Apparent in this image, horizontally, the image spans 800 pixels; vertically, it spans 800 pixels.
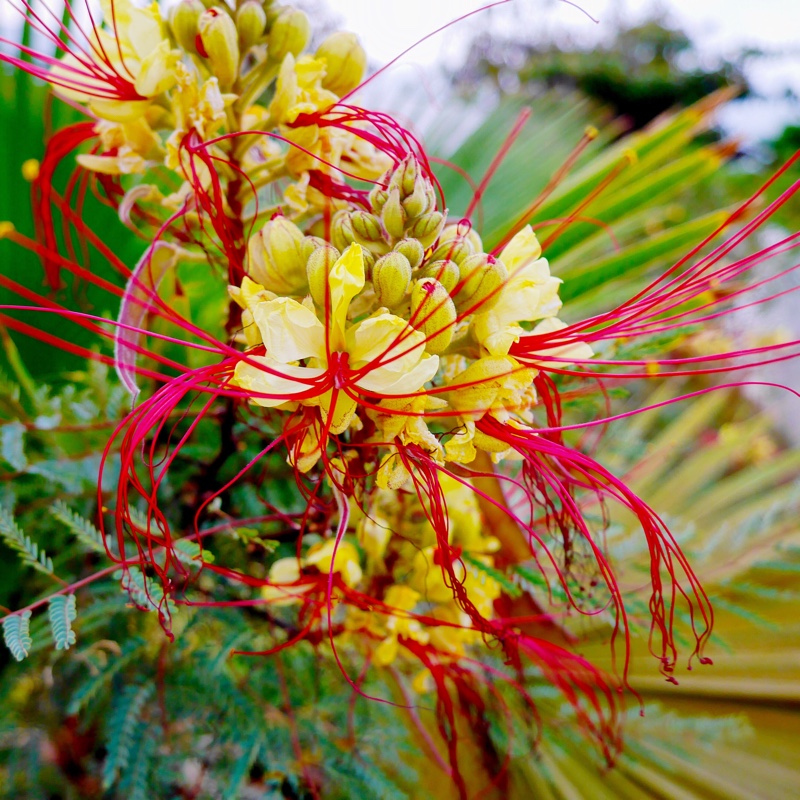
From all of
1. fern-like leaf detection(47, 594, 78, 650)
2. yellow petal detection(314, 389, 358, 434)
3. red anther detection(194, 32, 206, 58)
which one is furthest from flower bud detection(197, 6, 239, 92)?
fern-like leaf detection(47, 594, 78, 650)

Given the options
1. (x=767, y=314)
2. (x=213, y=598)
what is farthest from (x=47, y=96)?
(x=767, y=314)

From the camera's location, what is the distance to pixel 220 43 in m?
0.45

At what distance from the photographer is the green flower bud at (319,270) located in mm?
362

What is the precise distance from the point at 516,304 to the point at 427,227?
71mm

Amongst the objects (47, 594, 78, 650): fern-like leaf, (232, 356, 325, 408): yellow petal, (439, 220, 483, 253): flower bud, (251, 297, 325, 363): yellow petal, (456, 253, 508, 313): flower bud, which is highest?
(439, 220, 483, 253): flower bud

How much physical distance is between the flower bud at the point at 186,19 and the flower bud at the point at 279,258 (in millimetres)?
171

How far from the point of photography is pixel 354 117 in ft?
1.54

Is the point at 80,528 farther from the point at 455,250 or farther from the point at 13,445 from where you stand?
the point at 455,250

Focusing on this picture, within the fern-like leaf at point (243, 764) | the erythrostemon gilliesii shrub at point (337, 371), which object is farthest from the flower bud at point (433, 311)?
the fern-like leaf at point (243, 764)

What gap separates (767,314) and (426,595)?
3063 millimetres

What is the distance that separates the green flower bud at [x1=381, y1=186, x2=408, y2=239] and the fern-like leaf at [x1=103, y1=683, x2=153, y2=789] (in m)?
0.45

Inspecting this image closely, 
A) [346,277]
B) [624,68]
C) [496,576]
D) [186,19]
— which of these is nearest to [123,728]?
[496,576]

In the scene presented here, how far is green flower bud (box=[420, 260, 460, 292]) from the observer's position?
0.38 m

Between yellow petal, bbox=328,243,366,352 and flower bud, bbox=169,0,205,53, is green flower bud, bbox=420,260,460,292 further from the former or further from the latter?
flower bud, bbox=169,0,205,53
